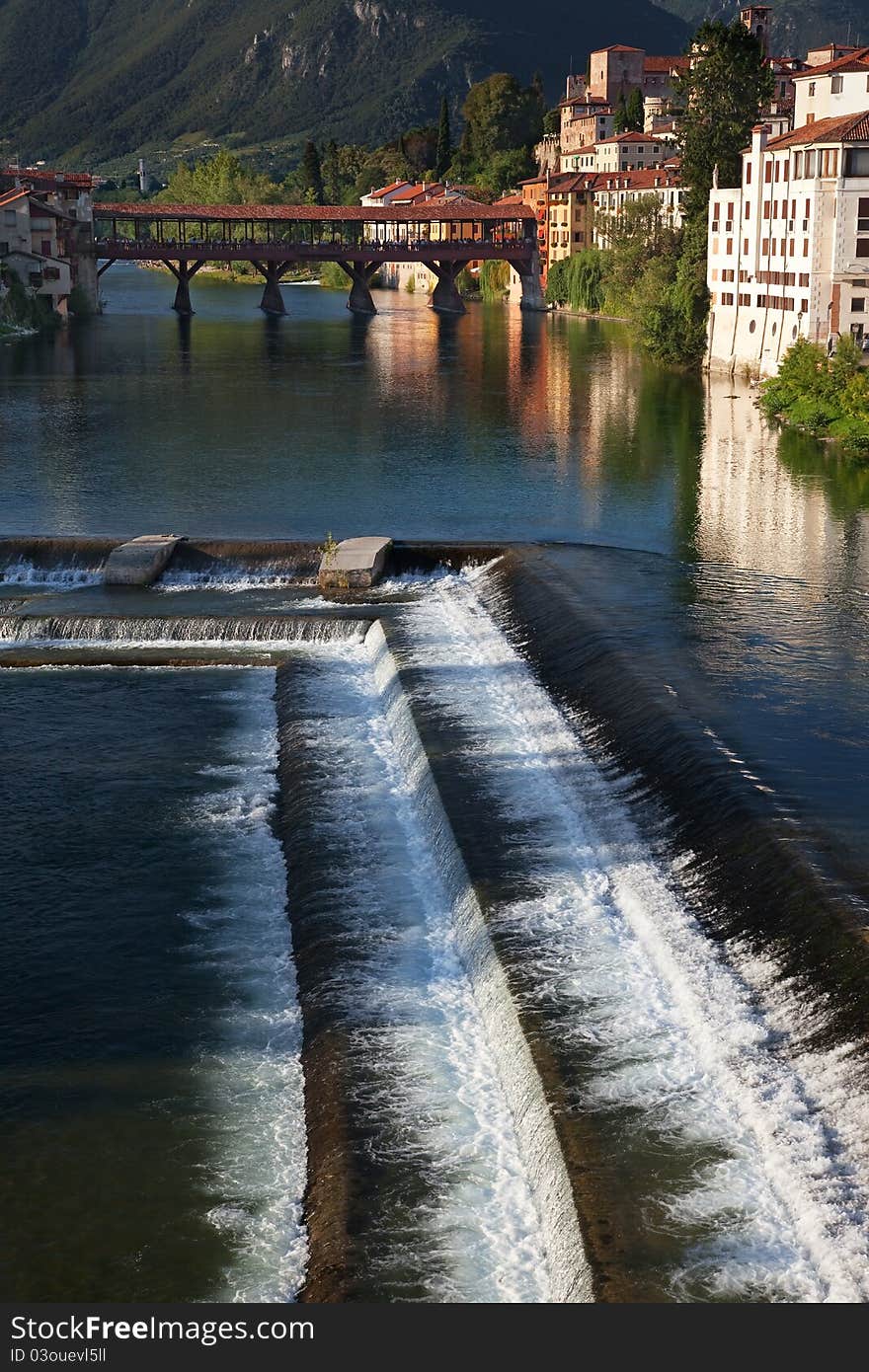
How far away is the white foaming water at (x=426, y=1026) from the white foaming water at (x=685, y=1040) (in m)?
0.94

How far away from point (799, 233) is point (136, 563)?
35372 millimetres

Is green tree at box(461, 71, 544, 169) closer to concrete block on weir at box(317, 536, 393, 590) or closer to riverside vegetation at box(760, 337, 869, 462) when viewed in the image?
riverside vegetation at box(760, 337, 869, 462)

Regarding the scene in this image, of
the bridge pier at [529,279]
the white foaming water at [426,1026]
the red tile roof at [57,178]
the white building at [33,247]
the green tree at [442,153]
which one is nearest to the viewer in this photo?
the white foaming water at [426,1026]

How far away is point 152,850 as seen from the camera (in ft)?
66.5

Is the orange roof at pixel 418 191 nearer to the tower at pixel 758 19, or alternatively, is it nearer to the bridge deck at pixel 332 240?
Answer: the bridge deck at pixel 332 240

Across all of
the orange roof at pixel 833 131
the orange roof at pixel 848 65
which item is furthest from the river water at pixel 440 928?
the orange roof at pixel 848 65

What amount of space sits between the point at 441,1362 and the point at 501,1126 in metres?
3.49

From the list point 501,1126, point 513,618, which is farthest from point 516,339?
point 501,1126

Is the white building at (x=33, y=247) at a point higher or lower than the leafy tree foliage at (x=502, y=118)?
lower

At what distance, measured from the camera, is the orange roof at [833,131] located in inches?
2156

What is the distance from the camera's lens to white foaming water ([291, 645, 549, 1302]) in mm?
12875

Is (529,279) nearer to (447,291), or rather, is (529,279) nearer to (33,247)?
(447,291)

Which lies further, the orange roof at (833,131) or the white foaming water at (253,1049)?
the orange roof at (833,131)

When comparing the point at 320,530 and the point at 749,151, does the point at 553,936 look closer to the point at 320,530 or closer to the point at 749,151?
the point at 320,530
